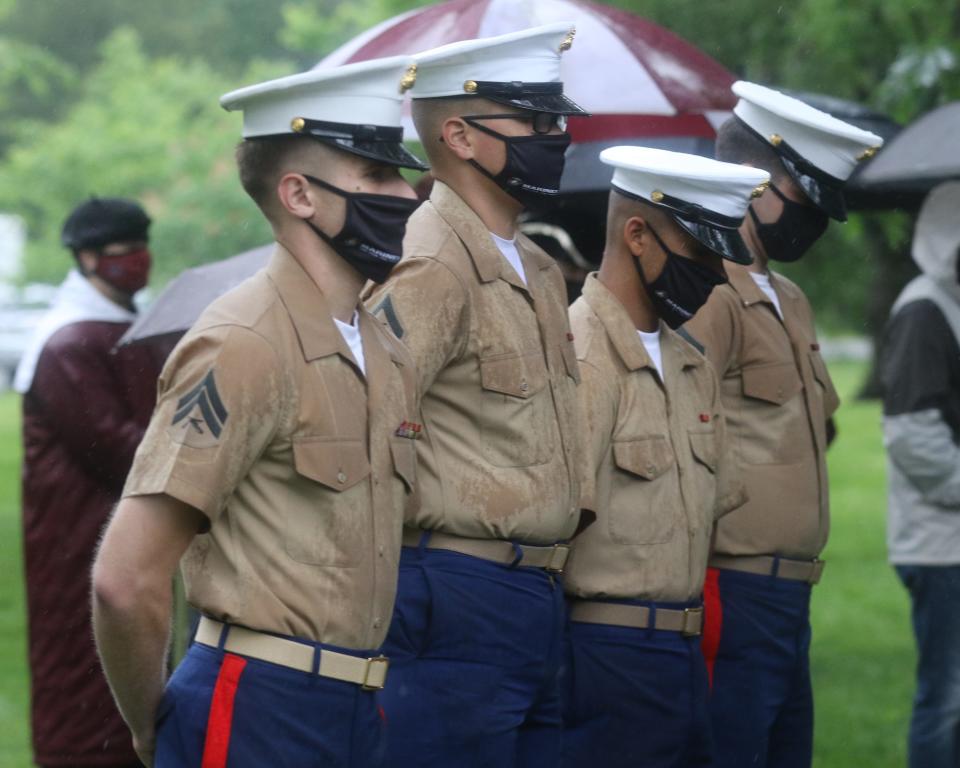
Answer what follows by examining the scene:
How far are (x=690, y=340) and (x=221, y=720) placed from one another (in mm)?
2205

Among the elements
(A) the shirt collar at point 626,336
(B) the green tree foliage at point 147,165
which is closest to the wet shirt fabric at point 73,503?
(A) the shirt collar at point 626,336

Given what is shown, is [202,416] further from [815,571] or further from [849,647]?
[849,647]

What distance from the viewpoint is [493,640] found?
392 centimetres

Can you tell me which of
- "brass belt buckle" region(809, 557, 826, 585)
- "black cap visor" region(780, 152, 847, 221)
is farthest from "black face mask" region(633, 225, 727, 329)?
"brass belt buckle" region(809, 557, 826, 585)

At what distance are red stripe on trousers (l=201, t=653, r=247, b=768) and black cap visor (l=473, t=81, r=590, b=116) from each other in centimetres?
165

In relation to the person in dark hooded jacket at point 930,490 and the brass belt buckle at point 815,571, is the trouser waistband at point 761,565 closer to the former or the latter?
the brass belt buckle at point 815,571

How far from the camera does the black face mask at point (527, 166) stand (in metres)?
4.08

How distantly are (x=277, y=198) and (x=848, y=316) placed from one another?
77.4 ft

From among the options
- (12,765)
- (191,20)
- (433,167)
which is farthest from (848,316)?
(191,20)

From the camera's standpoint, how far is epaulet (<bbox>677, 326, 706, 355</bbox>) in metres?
4.79

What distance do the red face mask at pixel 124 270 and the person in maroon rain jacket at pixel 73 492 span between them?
16 cm

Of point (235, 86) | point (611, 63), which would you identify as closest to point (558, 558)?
point (611, 63)

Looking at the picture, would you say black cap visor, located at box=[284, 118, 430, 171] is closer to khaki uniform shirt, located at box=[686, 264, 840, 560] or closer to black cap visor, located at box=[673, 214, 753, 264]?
black cap visor, located at box=[673, 214, 753, 264]

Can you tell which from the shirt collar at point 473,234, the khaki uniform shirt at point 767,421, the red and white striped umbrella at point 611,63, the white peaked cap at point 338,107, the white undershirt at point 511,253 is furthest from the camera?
the red and white striped umbrella at point 611,63
